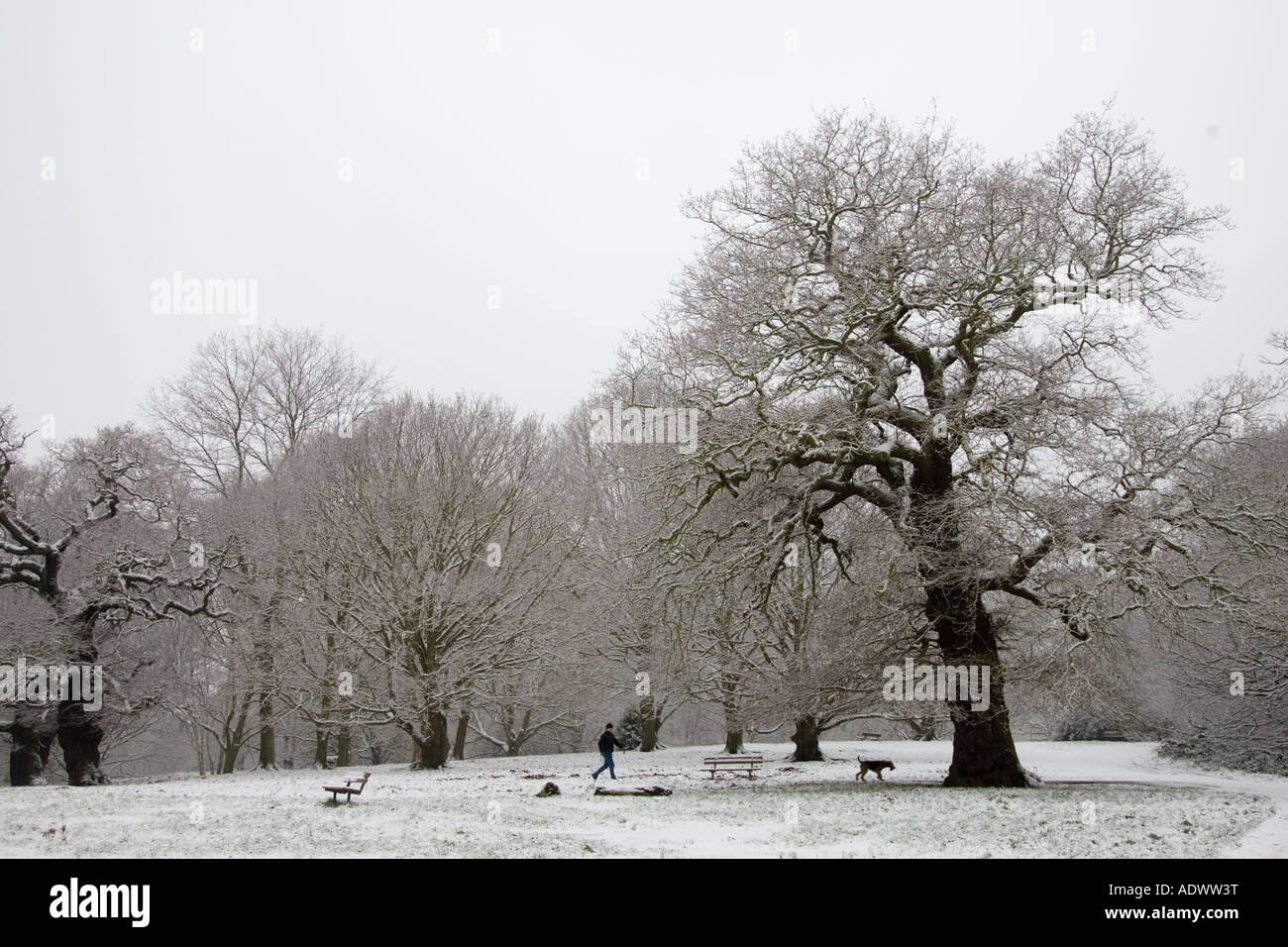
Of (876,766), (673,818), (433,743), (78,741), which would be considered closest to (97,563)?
(78,741)

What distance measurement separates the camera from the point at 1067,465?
17594 mm

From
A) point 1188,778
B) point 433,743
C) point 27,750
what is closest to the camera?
point 1188,778

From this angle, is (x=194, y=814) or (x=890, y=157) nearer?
(x=194, y=814)

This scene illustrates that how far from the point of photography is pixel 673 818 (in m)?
14.3

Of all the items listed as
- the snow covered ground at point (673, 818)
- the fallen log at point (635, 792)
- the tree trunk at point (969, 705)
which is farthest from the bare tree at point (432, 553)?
the tree trunk at point (969, 705)

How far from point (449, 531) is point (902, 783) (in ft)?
52.1

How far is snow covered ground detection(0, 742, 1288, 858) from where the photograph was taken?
11.0 meters

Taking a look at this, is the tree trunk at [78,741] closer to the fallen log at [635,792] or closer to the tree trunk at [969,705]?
the fallen log at [635,792]

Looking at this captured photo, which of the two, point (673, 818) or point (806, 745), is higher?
point (673, 818)

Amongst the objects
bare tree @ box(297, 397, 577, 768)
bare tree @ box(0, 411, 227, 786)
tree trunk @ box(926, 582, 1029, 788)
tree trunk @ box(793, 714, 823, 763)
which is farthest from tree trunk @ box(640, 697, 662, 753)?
tree trunk @ box(926, 582, 1029, 788)

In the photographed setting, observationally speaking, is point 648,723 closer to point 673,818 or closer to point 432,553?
point 432,553

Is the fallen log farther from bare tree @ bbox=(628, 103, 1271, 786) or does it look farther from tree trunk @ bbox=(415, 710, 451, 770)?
tree trunk @ bbox=(415, 710, 451, 770)
